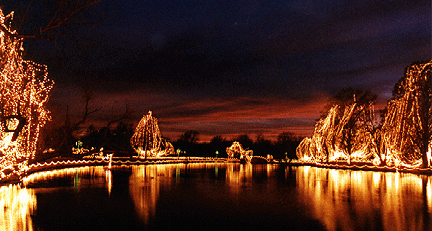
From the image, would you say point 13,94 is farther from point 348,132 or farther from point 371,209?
point 348,132

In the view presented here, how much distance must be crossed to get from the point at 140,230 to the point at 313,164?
3522cm

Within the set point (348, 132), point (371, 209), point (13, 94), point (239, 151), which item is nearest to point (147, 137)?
point (239, 151)

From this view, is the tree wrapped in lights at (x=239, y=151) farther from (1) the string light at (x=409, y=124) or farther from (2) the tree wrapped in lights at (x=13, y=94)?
(2) the tree wrapped in lights at (x=13, y=94)

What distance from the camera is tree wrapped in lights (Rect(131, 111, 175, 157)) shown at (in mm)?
40688

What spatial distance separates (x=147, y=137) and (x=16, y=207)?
1258 inches

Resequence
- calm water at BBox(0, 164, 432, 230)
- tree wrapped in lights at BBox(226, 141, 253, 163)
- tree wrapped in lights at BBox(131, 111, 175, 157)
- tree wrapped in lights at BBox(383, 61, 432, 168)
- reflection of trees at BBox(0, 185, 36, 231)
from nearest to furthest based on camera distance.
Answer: reflection of trees at BBox(0, 185, 36, 231), calm water at BBox(0, 164, 432, 230), tree wrapped in lights at BBox(383, 61, 432, 168), tree wrapped in lights at BBox(131, 111, 175, 157), tree wrapped in lights at BBox(226, 141, 253, 163)

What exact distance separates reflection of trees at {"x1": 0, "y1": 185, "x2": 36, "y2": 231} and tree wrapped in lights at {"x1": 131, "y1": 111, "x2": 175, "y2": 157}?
27.2 metres

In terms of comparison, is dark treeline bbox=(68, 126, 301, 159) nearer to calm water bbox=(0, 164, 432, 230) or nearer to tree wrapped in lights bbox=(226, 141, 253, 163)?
tree wrapped in lights bbox=(226, 141, 253, 163)

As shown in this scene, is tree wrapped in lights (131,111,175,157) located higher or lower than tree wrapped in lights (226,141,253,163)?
higher

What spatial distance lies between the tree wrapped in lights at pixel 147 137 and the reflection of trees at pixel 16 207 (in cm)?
2720

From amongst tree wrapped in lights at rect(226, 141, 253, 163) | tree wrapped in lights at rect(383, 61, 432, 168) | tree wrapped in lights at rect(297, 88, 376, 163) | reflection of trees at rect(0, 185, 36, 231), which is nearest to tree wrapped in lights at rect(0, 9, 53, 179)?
reflection of trees at rect(0, 185, 36, 231)

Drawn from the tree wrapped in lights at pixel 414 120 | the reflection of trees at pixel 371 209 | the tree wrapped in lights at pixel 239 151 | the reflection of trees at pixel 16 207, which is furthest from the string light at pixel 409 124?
the reflection of trees at pixel 16 207

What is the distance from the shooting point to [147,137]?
41062mm

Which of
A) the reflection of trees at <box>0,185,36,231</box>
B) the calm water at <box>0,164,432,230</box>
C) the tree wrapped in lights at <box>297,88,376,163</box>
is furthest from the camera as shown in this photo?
the tree wrapped in lights at <box>297,88,376,163</box>
